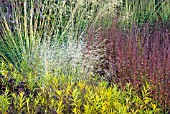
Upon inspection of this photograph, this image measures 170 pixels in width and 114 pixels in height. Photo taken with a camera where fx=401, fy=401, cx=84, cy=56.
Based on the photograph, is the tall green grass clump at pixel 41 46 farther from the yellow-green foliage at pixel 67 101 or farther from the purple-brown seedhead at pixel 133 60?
the yellow-green foliage at pixel 67 101

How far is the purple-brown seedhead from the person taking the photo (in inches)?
148

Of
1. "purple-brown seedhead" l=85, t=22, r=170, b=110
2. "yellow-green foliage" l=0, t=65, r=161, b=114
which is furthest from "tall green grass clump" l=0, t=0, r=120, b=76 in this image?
"yellow-green foliage" l=0, t=65, r=161, b=114

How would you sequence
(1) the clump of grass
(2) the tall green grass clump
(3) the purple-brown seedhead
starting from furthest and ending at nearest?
(1) the clump of grass, (2) the tall green grass clump, (3) the purple-brown seedhead

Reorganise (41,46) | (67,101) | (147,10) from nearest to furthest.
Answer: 1. (67,101)
2. (41,46)
3. (147,10)

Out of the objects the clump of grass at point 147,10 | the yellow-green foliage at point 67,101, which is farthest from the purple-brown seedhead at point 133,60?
the clump of grass at point 147,10

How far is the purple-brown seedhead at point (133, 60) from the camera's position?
Answer: 12.3 feet

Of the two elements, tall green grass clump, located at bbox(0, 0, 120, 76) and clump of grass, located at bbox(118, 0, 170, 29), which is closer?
tall green grass clump, located at bbox(0, 0, 120, 76)

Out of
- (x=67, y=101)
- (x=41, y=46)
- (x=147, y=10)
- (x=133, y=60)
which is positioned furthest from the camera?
(x=147, y=10)

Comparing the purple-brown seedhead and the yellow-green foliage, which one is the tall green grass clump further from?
the yellow-green foliage

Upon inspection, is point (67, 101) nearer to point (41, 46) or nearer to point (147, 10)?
point (41, 46)

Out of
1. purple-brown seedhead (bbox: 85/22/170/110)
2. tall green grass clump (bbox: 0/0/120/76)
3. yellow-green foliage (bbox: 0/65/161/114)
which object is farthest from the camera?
tall green grass clump (bbox: 0/0/120/76)

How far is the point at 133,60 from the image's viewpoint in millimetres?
4094

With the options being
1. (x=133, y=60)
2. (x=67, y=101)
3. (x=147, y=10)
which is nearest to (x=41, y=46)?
(x=133, y=60)

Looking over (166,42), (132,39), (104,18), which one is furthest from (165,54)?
(104,18)
